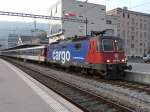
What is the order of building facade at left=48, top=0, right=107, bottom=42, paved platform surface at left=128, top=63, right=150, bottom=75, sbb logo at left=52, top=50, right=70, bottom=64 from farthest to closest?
building facade at left=48, top=0, right=107, bottom=42 → sbb logo at left=52, top=50, right=70, bottom=64 → paved platform surface at left=128, top=63, right=150, bottom=75

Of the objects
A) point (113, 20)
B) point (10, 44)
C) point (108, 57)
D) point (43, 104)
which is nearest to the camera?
point (43, 104)

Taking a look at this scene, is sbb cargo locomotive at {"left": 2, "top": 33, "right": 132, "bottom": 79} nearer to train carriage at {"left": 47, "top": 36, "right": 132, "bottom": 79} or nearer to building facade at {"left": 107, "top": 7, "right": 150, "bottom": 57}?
train carriage at {"left": 47, "top": 36, "right": 132, "bottom": 79}

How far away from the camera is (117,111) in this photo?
10289 mm

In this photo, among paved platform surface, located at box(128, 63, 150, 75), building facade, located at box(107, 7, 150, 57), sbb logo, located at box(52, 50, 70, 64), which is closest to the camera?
paved platform surface, located at box(128, 63, 150, 75)

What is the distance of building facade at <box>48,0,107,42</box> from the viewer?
84500mm

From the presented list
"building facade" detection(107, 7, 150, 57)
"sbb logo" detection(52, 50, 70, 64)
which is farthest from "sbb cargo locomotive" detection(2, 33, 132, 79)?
"building facade" detection(107, 7, 150, 57)

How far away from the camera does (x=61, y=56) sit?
101 feet

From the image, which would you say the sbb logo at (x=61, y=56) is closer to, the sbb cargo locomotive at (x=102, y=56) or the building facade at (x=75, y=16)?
the sbb cargo locomotive at (x=102, y=56)

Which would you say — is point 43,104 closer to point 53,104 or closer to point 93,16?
point 53,104

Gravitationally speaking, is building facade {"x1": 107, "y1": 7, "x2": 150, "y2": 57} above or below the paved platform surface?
above

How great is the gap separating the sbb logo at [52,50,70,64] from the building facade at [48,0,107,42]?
47080 millimetres

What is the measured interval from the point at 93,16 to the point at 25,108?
276ft

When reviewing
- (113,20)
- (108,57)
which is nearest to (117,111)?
(108,57)

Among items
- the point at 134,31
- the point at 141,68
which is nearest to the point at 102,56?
the point at 141,68
